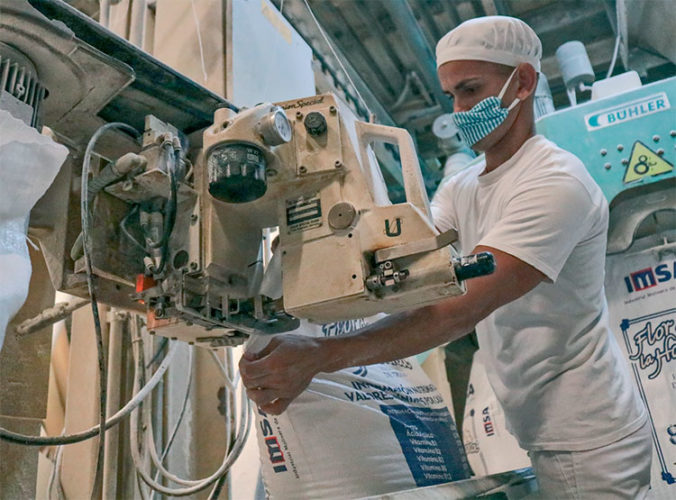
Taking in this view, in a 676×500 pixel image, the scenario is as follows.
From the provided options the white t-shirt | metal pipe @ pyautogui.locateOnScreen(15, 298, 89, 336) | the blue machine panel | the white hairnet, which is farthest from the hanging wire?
the blue machine panel

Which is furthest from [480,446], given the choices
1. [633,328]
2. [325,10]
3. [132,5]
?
[325,10]

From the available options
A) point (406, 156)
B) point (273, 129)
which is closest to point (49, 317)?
point (273, 129)

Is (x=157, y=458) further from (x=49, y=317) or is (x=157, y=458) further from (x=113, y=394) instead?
(x=49, y=317)

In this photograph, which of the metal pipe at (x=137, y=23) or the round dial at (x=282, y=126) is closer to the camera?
the round dial at (x=282, y=126)

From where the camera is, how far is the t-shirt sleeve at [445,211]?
A: 1305 mm

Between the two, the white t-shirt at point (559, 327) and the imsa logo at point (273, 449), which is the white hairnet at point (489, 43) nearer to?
the white t-shirt at point (559, 327)

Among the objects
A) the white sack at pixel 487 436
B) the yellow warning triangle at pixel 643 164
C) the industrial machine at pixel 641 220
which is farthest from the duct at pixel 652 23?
the white sack at pixel 487 436

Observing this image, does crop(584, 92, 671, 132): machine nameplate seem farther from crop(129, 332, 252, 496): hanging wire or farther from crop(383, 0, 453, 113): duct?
crop(129, 332, 252, 496): hanging wire

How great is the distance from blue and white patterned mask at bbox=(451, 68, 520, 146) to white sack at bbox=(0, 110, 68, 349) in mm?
816

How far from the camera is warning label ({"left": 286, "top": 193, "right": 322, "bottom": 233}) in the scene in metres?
0.73

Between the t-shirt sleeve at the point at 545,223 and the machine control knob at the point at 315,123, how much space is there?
0.37 m

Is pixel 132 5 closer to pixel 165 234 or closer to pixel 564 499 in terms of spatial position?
pixel 165 234

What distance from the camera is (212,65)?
1254 millimetres

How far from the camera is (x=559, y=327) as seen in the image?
107cm
